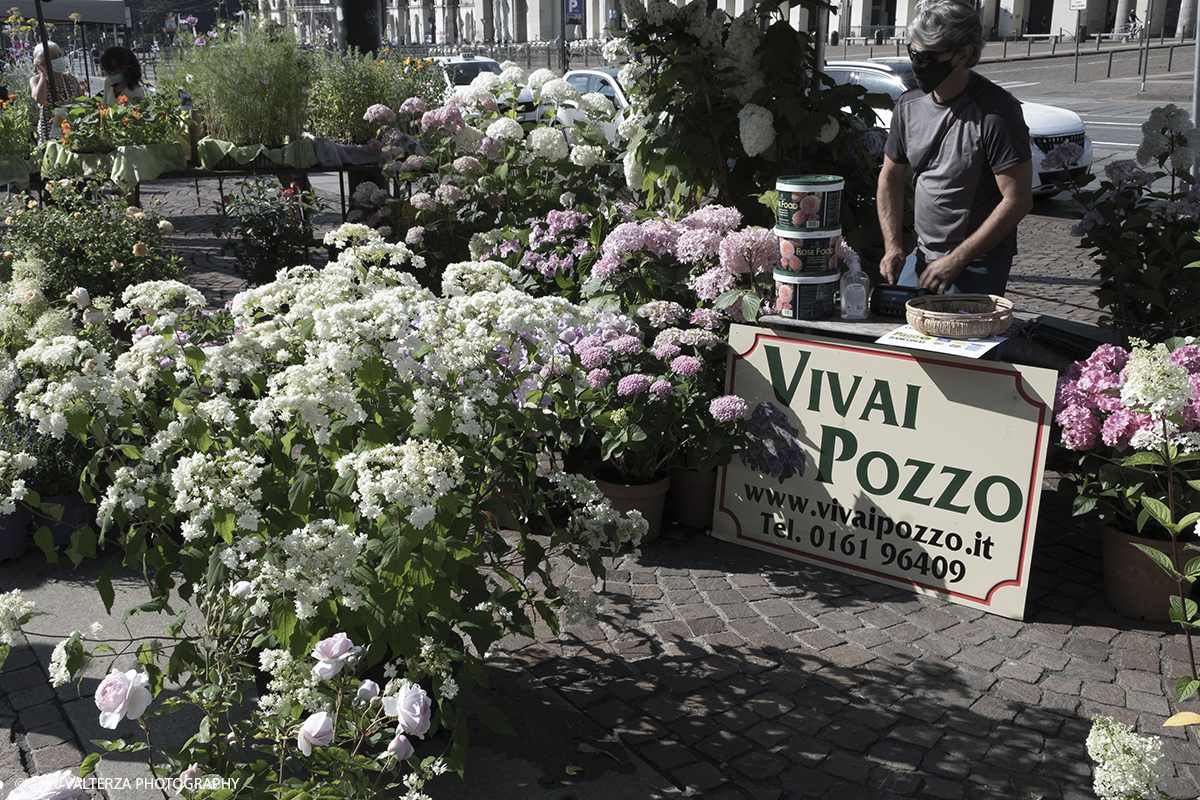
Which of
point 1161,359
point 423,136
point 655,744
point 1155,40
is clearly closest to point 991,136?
point 1161,359

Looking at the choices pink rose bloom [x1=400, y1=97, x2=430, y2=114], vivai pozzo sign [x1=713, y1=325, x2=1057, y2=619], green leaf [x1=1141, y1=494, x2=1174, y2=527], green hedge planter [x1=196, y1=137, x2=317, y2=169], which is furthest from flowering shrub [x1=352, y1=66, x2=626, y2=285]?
green leaf [x1=1141, y1=494, x2=1174, y2=527]

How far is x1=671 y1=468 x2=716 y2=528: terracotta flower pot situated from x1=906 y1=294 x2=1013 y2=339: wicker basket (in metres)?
1.18

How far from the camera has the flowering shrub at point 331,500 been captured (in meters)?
2.20

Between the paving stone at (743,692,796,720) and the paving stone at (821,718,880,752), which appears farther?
the paving stone at (743,692,796,720)

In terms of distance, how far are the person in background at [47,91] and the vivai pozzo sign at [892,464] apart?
663 centimetres

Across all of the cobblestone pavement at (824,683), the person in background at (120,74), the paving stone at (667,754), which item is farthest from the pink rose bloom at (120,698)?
the person in background at (120,74)

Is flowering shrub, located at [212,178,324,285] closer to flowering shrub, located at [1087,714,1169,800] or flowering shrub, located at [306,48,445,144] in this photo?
flowering shrub, located at [306,48,445,144]

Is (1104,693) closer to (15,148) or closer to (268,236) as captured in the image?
(268,236)

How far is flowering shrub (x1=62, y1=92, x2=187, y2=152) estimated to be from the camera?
7.71 metres

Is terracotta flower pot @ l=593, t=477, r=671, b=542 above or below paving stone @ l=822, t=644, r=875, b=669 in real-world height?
above

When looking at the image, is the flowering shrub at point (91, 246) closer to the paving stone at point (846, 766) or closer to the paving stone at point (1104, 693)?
the paving stone at point (846, 766)

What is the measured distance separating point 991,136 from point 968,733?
225 centimetres

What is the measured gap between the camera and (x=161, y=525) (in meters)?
2.80

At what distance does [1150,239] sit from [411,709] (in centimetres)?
427
